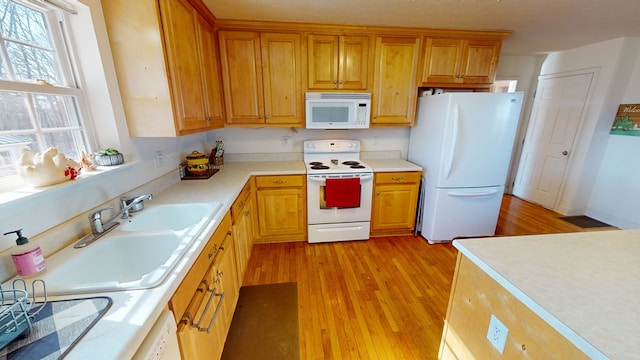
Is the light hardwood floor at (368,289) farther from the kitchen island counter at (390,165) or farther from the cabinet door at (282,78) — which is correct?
the cabinet door at (282,78)

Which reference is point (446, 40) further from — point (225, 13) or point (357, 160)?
point (225, 13)

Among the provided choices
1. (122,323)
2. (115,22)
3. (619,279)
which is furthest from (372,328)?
(115,22)

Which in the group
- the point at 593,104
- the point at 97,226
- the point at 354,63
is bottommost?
the point at 97,226

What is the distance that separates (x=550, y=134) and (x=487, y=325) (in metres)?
4.12

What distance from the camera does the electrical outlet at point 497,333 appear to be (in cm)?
90

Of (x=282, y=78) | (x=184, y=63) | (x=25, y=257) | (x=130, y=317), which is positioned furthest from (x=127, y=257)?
(x=282, y=78)

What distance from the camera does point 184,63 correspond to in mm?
1697

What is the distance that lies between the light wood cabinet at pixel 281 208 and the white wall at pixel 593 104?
12.5ft

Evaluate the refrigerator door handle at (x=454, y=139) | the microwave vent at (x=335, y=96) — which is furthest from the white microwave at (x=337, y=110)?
the refrigerator door handle at (x=454, y=139)

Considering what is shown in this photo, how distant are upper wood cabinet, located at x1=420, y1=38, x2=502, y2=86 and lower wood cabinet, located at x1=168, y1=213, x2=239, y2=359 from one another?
2634 mm

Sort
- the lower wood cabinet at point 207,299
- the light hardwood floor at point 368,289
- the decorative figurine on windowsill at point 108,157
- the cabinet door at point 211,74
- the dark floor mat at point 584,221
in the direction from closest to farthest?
1. the lower wood cabinet at point 207,299
2. the decorative figurine on windowsill at point 108,157
3. the light hardwood floor at point 368,289
4. the cabinet door at point 211,74
5. the dark floor mat at point 584,221

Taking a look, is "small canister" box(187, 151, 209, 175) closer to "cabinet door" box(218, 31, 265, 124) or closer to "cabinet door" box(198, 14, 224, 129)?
"cabinet door" box(198, 14, 224, 129)

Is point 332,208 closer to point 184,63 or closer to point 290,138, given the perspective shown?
point 290,138

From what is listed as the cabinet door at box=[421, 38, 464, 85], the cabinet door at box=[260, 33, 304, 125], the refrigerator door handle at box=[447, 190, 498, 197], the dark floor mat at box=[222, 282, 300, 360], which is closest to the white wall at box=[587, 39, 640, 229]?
the refrigerator door handle at box=[447, 190, 498, 197]
